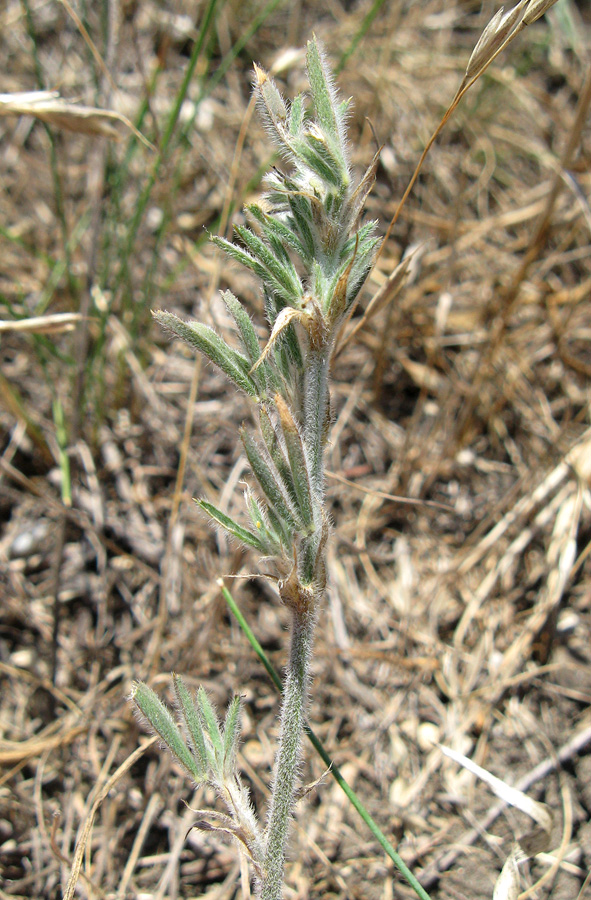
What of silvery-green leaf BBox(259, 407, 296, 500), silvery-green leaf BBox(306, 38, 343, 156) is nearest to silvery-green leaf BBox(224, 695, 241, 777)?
silvery-green leaf BBox(259, 407, 296, 500)

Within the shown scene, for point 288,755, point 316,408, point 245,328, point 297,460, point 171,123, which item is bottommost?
point 288,755

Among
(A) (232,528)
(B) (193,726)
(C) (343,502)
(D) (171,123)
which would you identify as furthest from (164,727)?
(D) (171,123)

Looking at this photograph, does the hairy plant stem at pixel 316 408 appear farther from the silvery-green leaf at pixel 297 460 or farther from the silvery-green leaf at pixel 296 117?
the silvery-green leaf at pixel 296 117

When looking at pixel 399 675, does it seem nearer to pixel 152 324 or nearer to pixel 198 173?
pixel 152 324

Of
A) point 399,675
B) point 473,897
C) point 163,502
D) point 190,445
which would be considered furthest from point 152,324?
point 473,897

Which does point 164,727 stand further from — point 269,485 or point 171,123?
point 171,123

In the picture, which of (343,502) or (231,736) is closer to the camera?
(231,736)

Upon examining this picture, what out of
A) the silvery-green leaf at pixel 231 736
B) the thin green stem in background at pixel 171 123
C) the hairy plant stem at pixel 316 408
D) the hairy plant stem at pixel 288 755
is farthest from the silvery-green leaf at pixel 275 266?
the thin green stem in background at pixel 171 123
